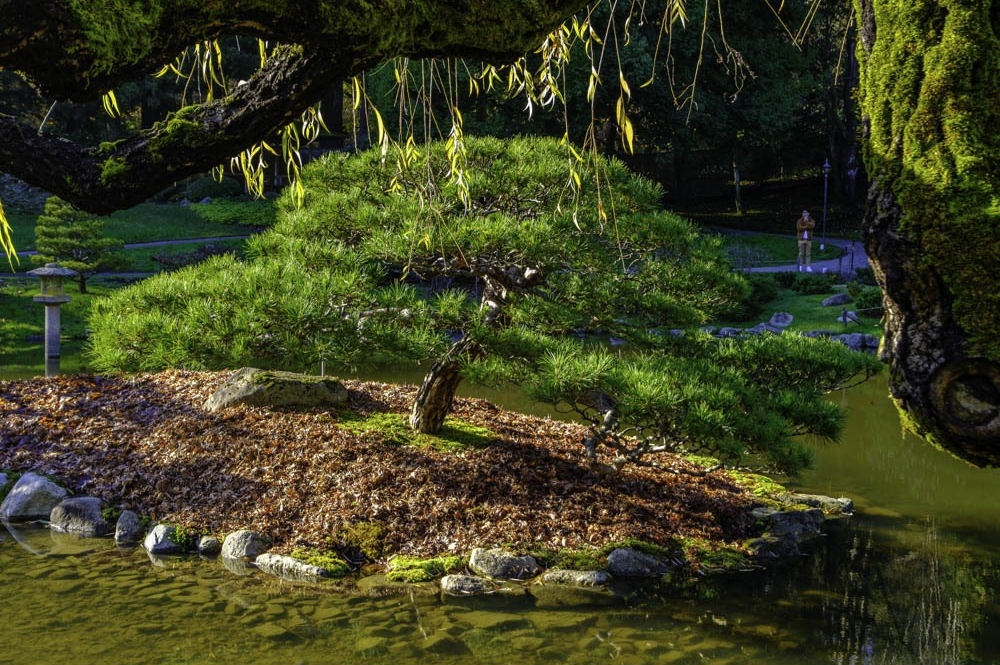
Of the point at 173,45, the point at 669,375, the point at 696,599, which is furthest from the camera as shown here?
the point at 669,375

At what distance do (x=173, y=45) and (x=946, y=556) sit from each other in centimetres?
762

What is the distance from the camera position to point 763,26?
2906 centimetres

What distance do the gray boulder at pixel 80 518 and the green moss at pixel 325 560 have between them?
184 cm

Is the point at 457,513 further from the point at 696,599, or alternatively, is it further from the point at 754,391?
the point at 754,391

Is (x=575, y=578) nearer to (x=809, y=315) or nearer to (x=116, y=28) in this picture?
(x=116, y=28)

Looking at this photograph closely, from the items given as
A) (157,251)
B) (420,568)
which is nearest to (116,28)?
(420,568)

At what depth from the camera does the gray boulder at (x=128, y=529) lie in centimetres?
788

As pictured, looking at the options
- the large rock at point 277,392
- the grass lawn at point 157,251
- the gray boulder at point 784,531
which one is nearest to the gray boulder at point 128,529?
the large rock at point 277,392

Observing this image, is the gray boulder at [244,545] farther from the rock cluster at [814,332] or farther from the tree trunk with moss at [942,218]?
the rock cluster at [814,332]

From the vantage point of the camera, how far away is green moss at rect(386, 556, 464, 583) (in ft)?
23.3

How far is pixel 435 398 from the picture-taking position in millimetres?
8625

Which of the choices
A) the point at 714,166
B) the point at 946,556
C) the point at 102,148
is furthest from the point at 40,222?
the point at 714,166

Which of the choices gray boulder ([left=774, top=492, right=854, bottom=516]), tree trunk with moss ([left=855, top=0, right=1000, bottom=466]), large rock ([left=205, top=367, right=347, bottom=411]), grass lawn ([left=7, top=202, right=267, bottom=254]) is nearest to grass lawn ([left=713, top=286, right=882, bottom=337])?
gray boulder ([left=774, top=492, right=854, bottom=516])

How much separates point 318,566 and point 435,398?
1.96 m
